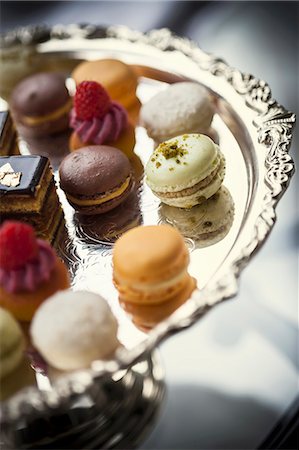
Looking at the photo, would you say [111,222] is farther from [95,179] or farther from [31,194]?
[31,194]

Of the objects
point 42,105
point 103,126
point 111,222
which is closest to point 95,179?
point 111,222

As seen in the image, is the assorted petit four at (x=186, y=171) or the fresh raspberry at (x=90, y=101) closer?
the assorted petit four at (x=186, y=171)

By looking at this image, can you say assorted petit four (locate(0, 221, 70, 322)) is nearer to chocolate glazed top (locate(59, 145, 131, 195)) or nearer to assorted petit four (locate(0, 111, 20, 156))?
chocolate glazed top (locate(59, 145, 131, 195))

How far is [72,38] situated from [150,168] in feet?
3.02

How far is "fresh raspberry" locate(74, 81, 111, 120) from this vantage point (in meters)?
2.21

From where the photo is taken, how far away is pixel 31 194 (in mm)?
2016

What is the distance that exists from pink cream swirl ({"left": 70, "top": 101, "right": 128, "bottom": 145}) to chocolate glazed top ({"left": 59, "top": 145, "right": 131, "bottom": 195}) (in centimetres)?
12

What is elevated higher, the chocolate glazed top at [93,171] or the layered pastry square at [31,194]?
the chocolate glazed top at [93,171]

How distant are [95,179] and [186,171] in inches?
9.8

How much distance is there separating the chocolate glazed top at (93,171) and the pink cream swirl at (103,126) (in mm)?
122

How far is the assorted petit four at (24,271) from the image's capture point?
1.73m

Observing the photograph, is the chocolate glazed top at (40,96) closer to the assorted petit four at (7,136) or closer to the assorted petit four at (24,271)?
the assorted petit four at (7,136)

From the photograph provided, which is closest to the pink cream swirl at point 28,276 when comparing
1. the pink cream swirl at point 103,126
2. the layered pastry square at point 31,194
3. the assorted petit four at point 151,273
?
the assorted petit four at point 151,273

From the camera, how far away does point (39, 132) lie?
7.99 ft
